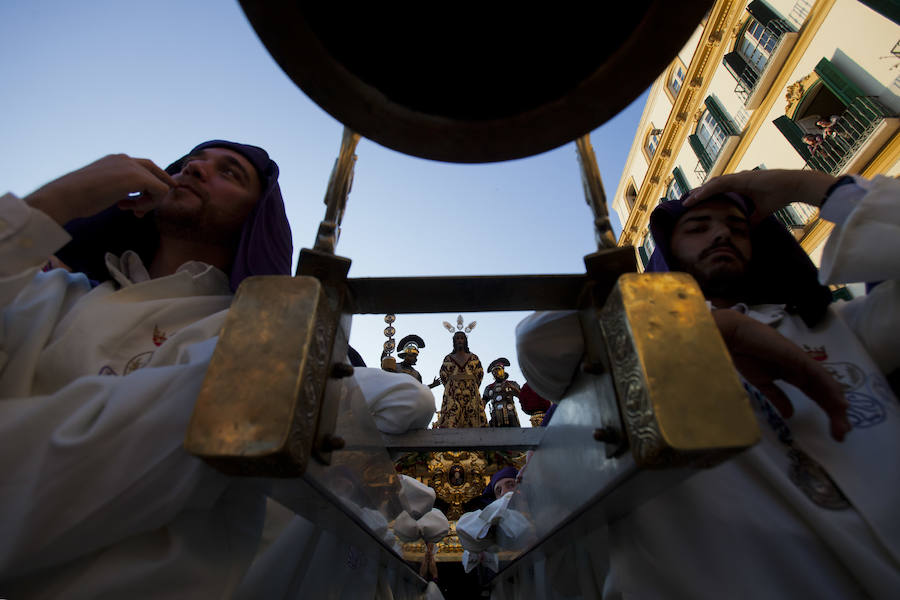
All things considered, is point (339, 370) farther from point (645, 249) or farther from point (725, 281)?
point (645, 249)

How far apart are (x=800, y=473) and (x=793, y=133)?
8500 millimetres

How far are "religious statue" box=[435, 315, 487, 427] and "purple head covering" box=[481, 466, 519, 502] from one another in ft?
2.32

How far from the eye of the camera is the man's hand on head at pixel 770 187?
121 cm

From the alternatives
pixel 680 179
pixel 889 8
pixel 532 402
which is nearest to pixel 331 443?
pixel 532 402

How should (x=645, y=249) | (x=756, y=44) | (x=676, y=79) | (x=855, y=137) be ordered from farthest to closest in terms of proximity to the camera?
(x=645, y=249) < (x=676, y=79) < (x=756, y=44) < (x=855, y=137)

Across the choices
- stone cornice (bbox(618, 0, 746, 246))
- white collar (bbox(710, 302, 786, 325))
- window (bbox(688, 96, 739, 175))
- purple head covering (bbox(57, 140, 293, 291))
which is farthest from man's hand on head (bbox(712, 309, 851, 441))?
window (bbox(688, 96, 739, 175))

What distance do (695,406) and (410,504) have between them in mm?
2232

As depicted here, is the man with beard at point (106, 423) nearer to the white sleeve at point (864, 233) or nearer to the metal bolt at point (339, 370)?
the metal bolt at point (339, 370)

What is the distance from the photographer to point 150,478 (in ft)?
2.14

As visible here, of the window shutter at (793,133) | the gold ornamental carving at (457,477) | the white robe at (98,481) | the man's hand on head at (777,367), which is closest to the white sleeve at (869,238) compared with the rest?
the man's hand on head at (777,367)

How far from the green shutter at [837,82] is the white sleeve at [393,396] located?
25.7 feet

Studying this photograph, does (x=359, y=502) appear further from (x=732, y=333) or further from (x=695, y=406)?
(x=732, y=333)

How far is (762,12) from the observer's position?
293 inches

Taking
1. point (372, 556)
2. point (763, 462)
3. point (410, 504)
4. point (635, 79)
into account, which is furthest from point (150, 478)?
point (410, 504)
